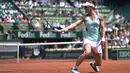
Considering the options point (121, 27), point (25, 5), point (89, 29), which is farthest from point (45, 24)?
point (89, 29)

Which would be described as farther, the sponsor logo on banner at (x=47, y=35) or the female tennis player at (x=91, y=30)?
the sponsor logo on banner at (x=47, y=35)

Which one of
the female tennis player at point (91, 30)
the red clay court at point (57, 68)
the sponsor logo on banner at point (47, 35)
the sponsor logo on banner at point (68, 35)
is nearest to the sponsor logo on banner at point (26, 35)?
the sponsor logo on banner at point (47, 35)

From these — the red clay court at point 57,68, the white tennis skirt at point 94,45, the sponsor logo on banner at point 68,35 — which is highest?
the white tennis skirt at point 94,45

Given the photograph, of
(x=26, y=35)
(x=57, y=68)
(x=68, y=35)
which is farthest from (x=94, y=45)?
(x=68, y=35)

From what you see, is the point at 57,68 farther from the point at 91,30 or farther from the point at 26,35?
the point at 26,35

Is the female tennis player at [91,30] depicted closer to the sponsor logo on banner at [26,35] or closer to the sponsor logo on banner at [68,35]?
the sponsor logo on banner at [26,35]

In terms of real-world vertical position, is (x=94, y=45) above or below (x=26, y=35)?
above

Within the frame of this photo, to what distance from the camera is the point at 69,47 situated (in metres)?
22.4

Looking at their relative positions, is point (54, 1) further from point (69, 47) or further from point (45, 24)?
point (69, 47)

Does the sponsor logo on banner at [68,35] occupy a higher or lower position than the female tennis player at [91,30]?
lower

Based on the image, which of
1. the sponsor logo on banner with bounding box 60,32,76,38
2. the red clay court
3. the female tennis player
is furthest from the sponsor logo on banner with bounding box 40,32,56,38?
the female tennis player

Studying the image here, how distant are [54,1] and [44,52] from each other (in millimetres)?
9635

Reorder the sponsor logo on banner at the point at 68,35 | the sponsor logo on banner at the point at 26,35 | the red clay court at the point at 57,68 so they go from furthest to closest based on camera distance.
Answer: the sponsor logo on banner at the point at 68,35, the sponsor logo on banner at the point at 26,35, the red clay court at the point at 57,68

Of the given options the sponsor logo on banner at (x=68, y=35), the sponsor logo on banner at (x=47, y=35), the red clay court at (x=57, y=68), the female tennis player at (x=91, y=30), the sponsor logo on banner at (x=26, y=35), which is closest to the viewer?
the female tennis player at (x=91, y=30)
